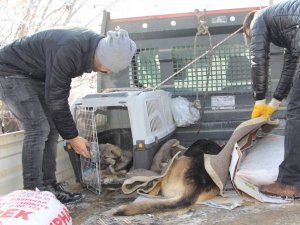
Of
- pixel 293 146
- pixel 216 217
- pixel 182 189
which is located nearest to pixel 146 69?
pixel 182 189

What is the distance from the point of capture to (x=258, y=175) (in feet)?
9.12

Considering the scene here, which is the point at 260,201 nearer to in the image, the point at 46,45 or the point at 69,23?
the point at 46,45

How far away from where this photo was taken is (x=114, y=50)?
2.60 m

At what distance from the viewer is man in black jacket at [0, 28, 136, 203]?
2613 mm

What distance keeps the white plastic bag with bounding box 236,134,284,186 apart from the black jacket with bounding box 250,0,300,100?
1.18ft

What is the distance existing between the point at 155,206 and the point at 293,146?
Result: 0.94 m

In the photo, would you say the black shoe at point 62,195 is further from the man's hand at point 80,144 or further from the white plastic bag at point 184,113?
the white plastic bag at point 184,113

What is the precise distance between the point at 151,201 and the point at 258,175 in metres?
0.76

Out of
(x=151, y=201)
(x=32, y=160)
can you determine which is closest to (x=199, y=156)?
(x=151, y=201)

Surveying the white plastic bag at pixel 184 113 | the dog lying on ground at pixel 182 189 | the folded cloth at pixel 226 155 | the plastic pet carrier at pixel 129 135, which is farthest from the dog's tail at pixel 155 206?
the white plastic bag at pixel 184 113

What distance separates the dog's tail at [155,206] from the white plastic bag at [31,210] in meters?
0.36

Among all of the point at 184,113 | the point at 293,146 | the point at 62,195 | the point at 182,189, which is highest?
the point at 184,113

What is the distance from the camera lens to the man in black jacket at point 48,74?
261cm

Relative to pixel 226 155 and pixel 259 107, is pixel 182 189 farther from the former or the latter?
pixel 259 107
